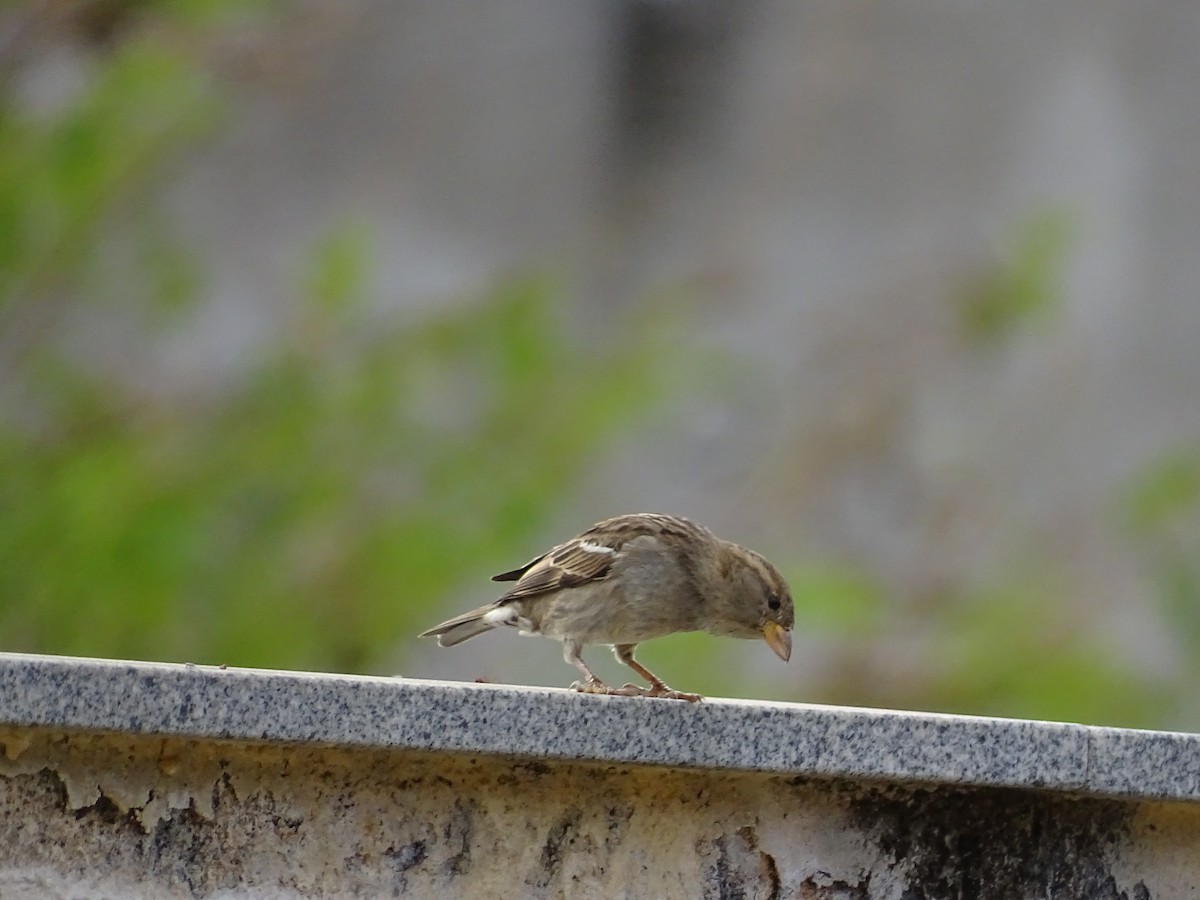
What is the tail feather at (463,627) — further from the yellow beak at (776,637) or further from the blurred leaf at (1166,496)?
the blurred leaf at (1166,496)

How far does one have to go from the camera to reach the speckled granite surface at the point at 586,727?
1732 millimetres

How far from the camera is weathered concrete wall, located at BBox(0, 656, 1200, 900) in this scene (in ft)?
5.86

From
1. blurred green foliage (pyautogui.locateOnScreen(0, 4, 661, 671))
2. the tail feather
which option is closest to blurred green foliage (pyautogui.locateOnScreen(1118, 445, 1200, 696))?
blurred green foliage (pyautogui.locateOnScreen(0, 4, 661, 671))

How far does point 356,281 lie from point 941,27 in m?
5.10

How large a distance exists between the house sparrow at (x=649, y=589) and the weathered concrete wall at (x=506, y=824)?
1392mm

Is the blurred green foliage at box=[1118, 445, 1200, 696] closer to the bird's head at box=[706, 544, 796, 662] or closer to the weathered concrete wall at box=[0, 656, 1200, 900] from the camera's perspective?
the bird's head at box=[706, 544, 796, 662]

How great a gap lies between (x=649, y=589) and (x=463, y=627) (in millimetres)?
517

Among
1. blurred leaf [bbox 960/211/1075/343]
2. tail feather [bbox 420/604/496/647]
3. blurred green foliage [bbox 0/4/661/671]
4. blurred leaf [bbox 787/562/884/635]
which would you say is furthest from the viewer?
blurred leaf [bbox 960/211/1075/343]

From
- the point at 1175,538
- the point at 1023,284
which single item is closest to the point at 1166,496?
the point at 1175,538

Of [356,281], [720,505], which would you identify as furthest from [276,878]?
[720,505]

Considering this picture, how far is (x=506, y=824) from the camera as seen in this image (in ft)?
6.31

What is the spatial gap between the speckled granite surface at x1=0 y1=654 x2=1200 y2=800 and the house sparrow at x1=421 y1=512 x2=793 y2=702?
1391 millimetres

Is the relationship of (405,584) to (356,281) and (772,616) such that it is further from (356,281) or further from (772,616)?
(772,616)

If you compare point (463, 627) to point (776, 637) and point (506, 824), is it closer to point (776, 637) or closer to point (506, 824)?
point (776, 637)
